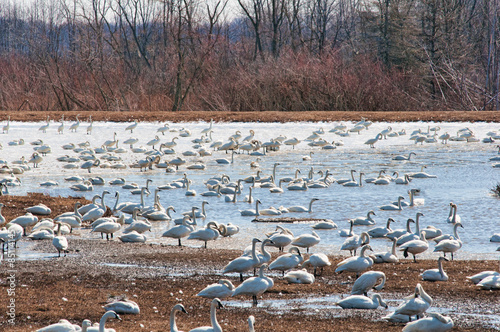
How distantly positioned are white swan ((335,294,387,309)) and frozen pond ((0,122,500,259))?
3475 millimetres

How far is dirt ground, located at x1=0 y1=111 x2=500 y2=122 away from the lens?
27.4 metres

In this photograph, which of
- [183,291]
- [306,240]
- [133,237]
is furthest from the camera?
[133,237]

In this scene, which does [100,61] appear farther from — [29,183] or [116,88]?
[29,183]

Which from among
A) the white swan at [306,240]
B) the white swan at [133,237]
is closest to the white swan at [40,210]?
the white swan at [133,237]

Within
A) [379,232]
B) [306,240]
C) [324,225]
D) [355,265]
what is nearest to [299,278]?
[355,265]

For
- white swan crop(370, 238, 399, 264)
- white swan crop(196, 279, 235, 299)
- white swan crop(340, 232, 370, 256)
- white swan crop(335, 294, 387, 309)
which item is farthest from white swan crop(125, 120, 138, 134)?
white swan crop(335, 294, 387, 309)

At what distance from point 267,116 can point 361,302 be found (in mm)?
21631

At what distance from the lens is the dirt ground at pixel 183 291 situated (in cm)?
634

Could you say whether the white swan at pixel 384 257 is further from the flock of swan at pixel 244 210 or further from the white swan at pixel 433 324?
the white swan at pixel 433 324

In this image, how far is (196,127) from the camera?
26.9 meters

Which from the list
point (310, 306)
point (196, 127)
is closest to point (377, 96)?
point (196, 127)

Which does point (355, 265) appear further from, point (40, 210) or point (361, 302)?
point (40, 210)

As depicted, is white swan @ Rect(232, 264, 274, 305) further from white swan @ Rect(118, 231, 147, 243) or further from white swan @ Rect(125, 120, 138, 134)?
white swan @ Rect(125, 120, 138, 134)

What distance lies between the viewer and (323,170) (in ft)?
66.6
